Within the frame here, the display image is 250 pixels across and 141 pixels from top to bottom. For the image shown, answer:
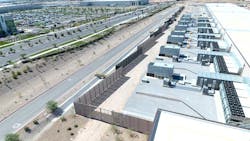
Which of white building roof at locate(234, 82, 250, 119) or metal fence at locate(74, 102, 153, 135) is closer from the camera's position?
metal fence at locate(74, 102, 153, 135)

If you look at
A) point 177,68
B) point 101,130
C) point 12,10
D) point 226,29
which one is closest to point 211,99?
point 177,68

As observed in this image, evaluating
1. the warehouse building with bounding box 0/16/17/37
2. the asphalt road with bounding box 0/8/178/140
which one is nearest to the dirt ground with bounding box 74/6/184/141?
the asphalt road with bounding box 0/8/178/140

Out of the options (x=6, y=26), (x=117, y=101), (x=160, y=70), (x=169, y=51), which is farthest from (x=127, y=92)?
(x=6, y=26)

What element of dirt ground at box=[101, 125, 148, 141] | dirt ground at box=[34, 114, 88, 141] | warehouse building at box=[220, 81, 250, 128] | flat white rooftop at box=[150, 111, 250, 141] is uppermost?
flat white rooftop at box=[150, 111, 250, 141]

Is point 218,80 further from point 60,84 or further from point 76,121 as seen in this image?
point 60,84

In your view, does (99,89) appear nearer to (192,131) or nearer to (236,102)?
(192,131)

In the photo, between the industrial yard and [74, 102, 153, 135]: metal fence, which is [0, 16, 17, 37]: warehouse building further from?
[74, 102, 153, 135]: metal fence

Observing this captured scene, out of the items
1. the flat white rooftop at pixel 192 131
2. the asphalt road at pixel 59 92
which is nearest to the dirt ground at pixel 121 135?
the flat white rooftop at pixel 192 131
